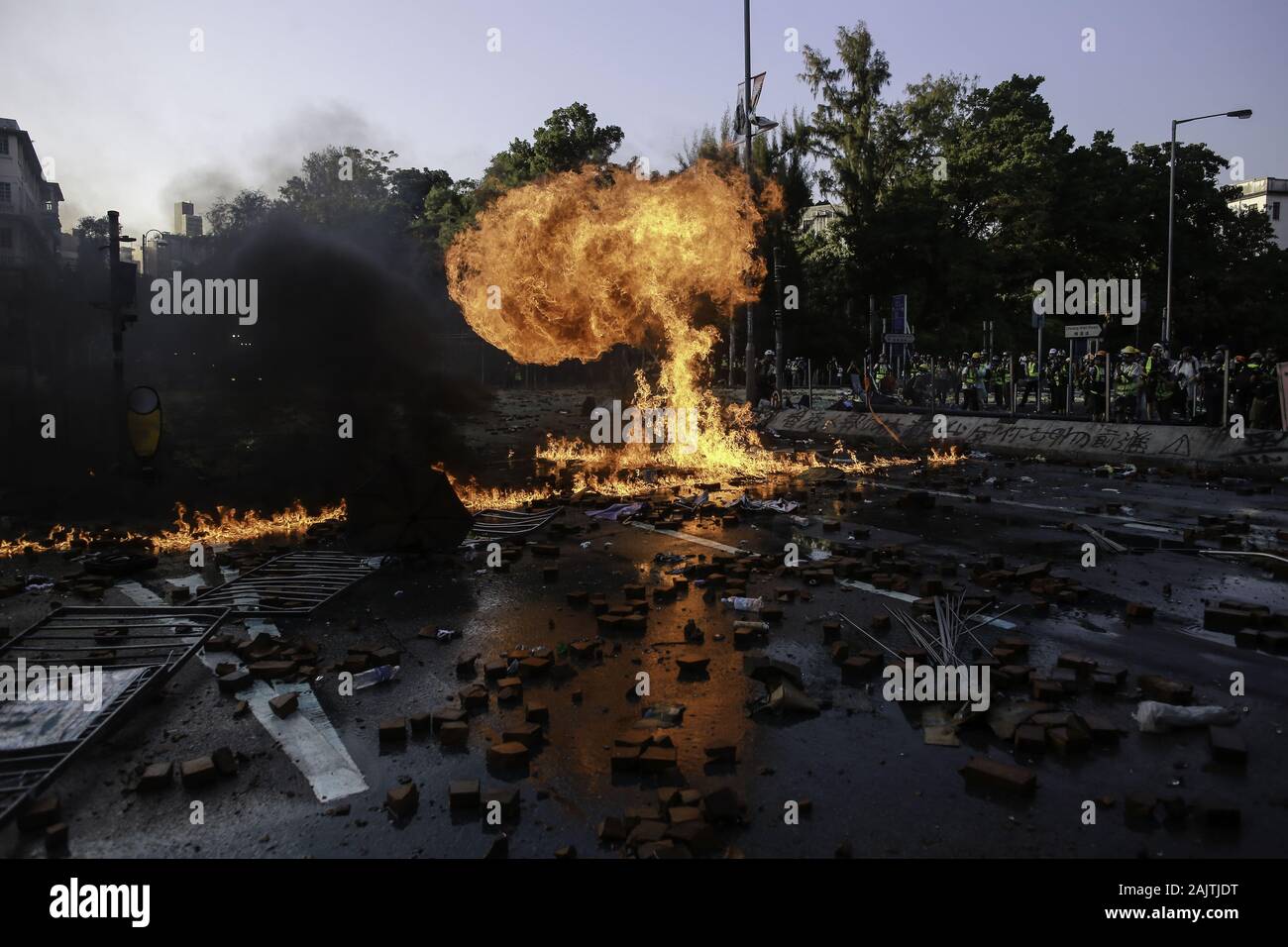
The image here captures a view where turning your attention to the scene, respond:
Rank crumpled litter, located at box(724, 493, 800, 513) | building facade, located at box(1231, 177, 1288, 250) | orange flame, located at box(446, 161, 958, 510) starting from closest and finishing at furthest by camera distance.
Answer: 1. crumpled litter, located at box(724, 493, 800, 513)
2. orange flame, located at box(446, 161, 958, 510)
3. building facade, located at box(1231, 177, 1288, 250)

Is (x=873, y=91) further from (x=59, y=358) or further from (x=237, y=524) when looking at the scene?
(x=237, y=524)

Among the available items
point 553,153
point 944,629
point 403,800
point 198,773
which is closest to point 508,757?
point 403,800

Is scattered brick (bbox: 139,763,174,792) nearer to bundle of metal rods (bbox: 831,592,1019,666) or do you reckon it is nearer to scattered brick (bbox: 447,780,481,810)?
scattered brick (bbox: 447,780,481,810)

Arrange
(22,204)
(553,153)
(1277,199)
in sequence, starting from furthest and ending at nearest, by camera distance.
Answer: (1277,199) < (22,204) < (553,153)

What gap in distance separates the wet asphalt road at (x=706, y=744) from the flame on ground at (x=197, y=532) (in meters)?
2.29

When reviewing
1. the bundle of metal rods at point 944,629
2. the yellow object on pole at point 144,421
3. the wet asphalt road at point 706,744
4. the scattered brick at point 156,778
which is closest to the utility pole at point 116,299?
the yellow object on pole at point 144,421

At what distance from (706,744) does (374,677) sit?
246cm

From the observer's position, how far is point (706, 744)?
449cm

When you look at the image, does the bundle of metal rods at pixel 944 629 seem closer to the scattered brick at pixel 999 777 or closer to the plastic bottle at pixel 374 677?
the scattered brick at pixel 999 777

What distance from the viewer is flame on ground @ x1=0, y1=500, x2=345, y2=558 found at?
1008 centimetres

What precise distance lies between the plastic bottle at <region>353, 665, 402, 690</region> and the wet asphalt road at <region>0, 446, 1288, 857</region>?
0.47 feet

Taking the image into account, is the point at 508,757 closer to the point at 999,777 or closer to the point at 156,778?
the point at 156,778

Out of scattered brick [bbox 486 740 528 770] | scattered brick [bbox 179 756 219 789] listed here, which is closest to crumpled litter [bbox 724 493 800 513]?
scattered brick [bbox 486 740 528 770]
